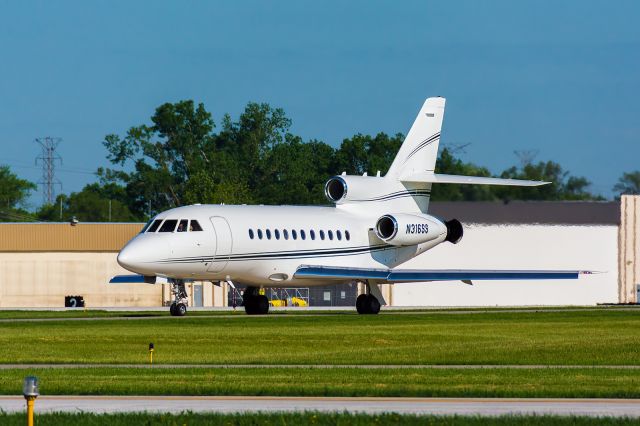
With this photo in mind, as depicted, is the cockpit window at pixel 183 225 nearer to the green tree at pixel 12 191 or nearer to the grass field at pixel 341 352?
the grass field at pixel 341 352

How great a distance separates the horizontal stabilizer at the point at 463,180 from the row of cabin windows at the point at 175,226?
12648mm

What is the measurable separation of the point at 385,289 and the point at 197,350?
4981 centimetres

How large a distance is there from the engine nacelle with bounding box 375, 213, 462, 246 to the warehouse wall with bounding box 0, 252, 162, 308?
2969 cm

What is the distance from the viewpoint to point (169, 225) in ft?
176

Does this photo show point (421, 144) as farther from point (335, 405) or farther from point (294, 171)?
point (294, 171)

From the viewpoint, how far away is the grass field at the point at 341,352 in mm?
25484

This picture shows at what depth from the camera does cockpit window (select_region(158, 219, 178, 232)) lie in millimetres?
53406

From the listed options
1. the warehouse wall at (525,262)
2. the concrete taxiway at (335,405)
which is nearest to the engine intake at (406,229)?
the warehouse wall at (525,262)

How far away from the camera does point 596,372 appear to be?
95.5 ft

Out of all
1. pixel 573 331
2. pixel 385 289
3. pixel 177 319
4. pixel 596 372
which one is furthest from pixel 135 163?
pixel 596 372

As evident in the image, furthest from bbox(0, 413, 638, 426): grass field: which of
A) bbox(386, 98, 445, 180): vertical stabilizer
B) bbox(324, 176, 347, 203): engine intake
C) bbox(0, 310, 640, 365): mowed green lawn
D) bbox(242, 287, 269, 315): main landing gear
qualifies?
bbox(386, 98, 445, 180): vertical stabilizer

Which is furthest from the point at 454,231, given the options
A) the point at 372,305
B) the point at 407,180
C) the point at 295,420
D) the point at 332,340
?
the point at 295,420

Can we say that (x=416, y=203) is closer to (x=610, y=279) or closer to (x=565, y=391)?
(x=610, y=279)

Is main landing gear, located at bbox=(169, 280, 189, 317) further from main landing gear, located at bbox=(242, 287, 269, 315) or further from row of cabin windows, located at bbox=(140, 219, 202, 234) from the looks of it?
main landing gear, located at bbox=(242, 287, 269, 315)
